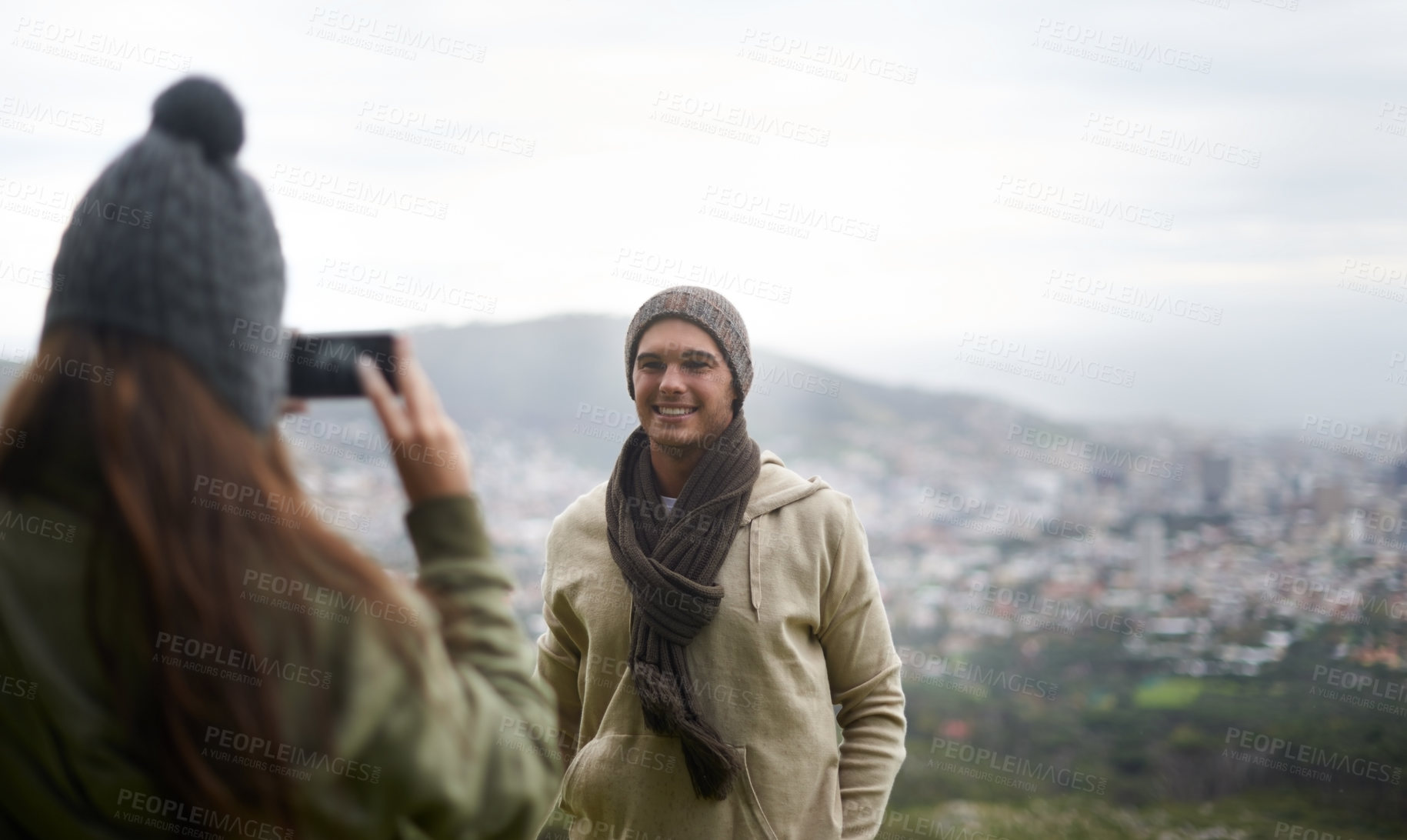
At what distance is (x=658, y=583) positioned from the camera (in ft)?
7.20

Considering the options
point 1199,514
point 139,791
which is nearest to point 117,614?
point 139,791

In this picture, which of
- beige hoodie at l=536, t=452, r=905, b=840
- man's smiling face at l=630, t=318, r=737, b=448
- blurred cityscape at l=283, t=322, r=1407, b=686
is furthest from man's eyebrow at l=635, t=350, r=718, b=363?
blurred cityscape at l=283, t=322, r=1407, b=686

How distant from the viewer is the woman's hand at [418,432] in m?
1.29

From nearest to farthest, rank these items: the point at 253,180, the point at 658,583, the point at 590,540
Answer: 1. the point at 253,180
2. the point at 658,583
3. the point at 590,540

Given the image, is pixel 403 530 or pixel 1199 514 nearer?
pixel 403 530

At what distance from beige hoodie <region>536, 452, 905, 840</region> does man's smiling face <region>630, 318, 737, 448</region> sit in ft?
0.80

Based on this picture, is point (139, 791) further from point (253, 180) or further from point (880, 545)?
point (880, 545)

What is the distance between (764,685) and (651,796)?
0.36 meters

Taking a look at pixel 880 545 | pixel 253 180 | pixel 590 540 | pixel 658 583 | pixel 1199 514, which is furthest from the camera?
pixel 1199 514

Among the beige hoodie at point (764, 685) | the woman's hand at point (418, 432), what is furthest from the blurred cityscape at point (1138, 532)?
the woman's hand at point (418, 432)

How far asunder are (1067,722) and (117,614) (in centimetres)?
1174

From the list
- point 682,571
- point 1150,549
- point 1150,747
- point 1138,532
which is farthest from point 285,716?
point 1138,532

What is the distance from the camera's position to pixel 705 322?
226 cm

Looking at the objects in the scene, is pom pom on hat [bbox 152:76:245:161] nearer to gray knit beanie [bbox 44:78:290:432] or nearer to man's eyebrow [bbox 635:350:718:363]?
gray knit beanie [bbox 44:78:290:432]
